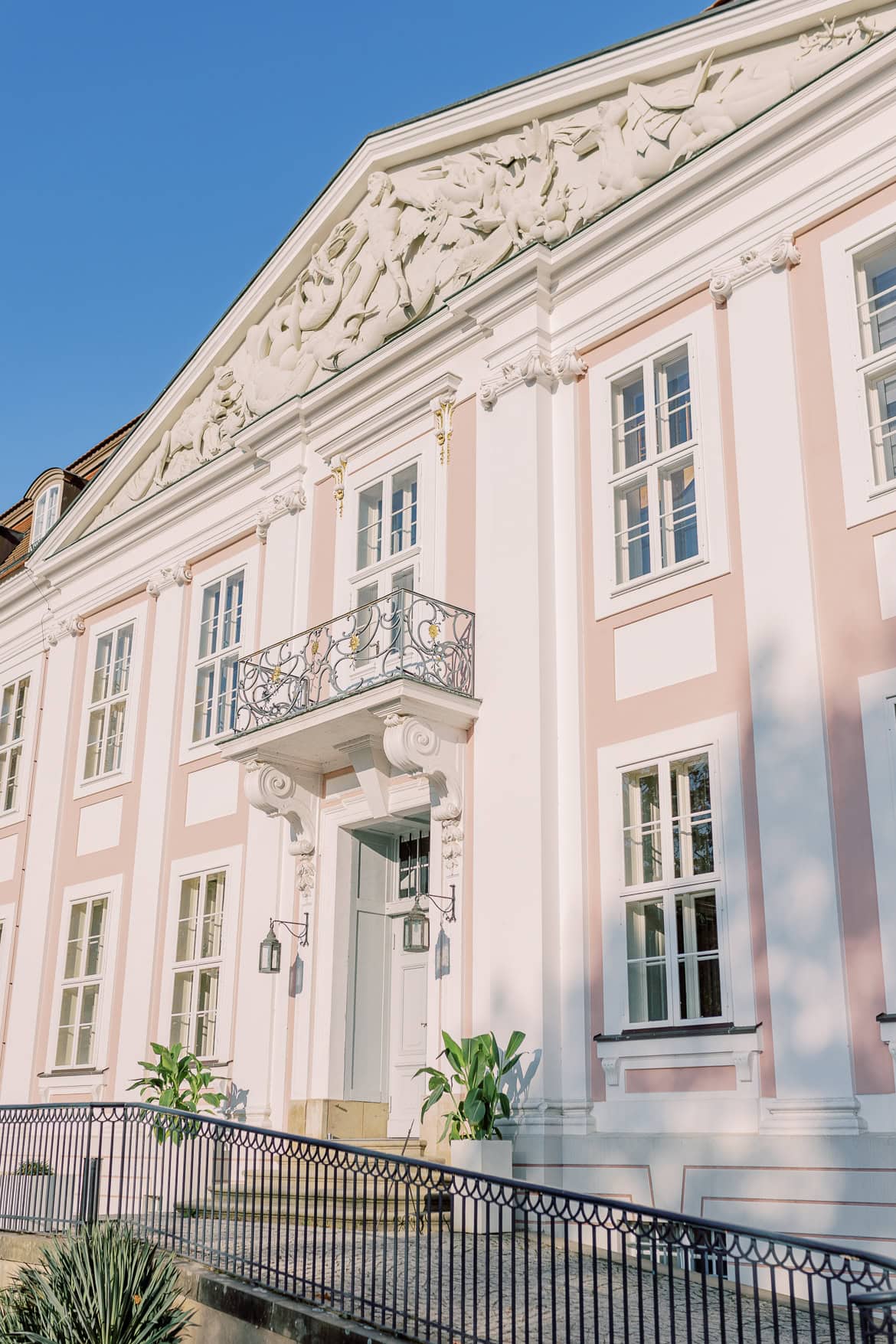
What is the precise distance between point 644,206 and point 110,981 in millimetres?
10276

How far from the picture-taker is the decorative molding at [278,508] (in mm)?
15234

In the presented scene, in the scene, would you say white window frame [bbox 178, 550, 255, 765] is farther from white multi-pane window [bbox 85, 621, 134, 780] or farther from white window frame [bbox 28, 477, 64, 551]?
white window frame [bbox 28, 477, 64, 551]

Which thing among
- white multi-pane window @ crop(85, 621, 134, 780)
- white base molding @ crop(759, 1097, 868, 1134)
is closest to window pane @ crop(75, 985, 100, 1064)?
white multi-pane window @ crop(85, 621, 134, 780)

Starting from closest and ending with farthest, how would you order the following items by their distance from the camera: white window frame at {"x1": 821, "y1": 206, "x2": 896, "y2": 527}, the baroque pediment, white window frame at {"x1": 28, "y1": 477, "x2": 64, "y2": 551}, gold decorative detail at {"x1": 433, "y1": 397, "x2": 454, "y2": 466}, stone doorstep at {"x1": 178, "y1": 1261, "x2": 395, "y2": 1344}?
stone doorstep at {"x1": 178, "y1": 1261, "x2": 395, "y2": 1344}, white window frame at {"x1": 821, "y1": 206, "x2": 896, "y2": 527}, the baroque pediment, gold decorative detail at {"x1": 433, "y1": 397, "x2": 454, "y2": 466}, white window frame at {"x1": 28, "y1": 477, "x2": 64, "y2": 551}

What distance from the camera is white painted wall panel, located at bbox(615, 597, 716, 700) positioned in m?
10.8

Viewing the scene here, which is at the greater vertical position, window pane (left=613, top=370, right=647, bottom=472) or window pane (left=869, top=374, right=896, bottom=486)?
window pane (left=613, top=370, right=647, bottom=472)

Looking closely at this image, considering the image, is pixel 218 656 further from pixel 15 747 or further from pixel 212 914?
pixel 15 747

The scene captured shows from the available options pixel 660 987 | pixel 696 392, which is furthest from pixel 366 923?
pixel 696 392

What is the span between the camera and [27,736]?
750 inches

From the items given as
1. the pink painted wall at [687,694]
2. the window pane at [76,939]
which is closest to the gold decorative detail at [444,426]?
the pink painted wall at [687,694]

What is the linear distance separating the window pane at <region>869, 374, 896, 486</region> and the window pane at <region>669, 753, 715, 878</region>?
2.53 meters

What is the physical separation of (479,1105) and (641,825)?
252 cm

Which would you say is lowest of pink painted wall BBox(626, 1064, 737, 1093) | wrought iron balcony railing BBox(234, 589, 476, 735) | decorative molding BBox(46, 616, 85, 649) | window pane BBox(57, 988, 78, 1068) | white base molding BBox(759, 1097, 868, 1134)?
white base molding BBox(759, 1097, 868, 1134)

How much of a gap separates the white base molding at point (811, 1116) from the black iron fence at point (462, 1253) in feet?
2.57
